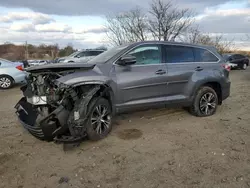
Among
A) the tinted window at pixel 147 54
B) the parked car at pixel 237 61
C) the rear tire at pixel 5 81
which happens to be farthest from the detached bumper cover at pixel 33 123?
the parked car at pixel 237 61

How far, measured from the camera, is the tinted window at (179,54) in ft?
19.0

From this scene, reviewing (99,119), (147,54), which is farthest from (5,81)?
(99,119)

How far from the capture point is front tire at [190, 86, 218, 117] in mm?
6176

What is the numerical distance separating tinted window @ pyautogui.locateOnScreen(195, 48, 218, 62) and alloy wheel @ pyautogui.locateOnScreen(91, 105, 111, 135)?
265 centimetres

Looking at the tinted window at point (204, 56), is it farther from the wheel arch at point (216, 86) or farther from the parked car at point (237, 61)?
the parked car at point (237, 61)

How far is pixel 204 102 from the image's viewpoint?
6.30 meters

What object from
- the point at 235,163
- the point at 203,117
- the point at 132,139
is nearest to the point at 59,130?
the point at 132,139

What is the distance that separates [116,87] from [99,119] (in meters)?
0.69

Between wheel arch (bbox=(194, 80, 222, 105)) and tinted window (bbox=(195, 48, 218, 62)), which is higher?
tinted window (bbox=(195, 48, 218, 62))

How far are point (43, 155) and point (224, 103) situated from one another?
18.4ft

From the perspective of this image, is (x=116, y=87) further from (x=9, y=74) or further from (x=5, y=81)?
(x=5, y=81)

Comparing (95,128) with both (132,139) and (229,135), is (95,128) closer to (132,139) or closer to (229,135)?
(132,139)

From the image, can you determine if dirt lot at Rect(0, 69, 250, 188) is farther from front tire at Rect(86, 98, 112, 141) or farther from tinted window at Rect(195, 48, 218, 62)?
tinted window at Rect(195, 48, 218, 62)

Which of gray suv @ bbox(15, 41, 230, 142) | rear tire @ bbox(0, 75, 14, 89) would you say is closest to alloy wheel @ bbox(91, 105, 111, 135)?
gray suv @ bbox(15, 41, 230, 142)
